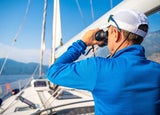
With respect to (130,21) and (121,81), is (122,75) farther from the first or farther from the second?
(130,21)

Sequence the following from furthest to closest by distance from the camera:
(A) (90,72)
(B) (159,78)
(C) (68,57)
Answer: (C) (68,57) → (B) (159,78) → (A) (90,72)

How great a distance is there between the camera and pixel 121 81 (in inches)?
72.7

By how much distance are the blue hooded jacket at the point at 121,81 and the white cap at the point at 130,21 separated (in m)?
0.14

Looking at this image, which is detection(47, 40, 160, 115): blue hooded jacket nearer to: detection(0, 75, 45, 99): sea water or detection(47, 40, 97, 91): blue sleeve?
detection(47, 40, 97, 91): blue sleeve

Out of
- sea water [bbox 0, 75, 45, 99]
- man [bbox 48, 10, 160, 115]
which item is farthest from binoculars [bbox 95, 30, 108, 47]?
sea water [bbox 0, 75, 45, 99]

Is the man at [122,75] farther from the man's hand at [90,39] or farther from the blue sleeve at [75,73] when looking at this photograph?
the man's hand at [90,39]

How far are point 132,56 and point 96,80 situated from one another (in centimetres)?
32

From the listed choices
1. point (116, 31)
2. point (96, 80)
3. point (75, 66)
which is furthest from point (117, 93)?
point (116, 31)

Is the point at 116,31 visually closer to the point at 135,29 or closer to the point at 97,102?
the point at 135,29

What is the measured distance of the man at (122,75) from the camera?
1.85m

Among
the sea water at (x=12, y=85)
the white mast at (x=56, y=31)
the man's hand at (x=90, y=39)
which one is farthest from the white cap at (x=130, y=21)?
the sea water at (x=12, y=85)

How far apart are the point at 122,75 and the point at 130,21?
0.44 metres

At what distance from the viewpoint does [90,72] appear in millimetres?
1847

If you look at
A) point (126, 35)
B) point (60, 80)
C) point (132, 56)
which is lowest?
point (60, 80)
